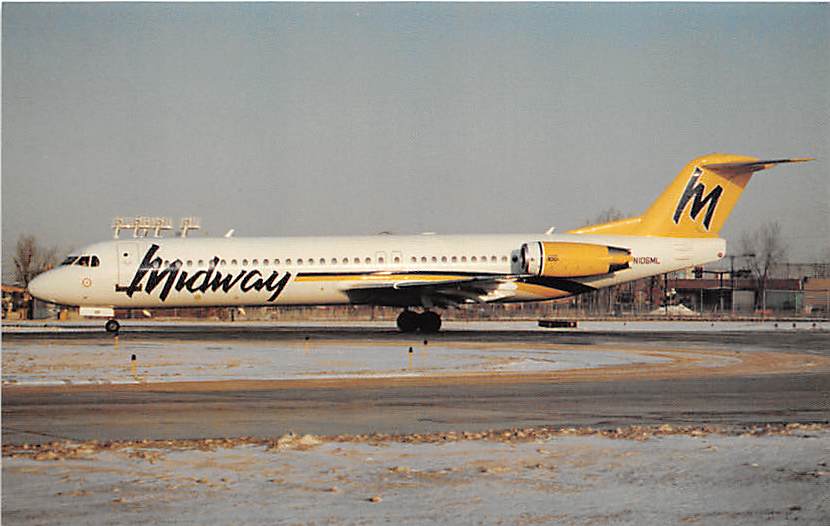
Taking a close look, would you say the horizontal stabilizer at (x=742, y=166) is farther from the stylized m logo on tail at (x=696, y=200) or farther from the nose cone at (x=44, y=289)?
the nose cone at (x=44, y=289)

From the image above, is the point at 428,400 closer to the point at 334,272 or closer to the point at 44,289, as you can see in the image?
the point at 334,272

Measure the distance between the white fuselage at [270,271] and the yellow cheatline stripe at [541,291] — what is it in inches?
1.5

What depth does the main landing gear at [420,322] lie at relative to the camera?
37.3 m

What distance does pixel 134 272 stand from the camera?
35969 millimetres

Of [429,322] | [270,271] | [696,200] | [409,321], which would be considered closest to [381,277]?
[409,321]

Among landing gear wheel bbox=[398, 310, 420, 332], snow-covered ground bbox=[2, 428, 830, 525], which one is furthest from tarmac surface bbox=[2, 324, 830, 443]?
landing gear wheel bbox=[398, 310, 420, 332]

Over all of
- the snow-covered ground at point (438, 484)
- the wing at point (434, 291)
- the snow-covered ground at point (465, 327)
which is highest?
the wing at point (434, 291)

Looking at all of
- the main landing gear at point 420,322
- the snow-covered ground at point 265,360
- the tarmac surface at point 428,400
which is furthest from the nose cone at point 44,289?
the main landing gear at point 420,322

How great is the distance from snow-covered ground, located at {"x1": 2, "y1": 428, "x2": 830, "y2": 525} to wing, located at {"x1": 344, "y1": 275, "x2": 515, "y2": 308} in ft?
77.3

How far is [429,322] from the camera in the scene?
3731 centimetres

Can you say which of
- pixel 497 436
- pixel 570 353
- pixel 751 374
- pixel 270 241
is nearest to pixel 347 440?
pixel 497 436

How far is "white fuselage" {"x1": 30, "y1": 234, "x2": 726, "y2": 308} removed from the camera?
118ft

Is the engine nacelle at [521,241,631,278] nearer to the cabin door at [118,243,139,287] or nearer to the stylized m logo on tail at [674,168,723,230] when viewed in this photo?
the stylized m logo on tail at [674,168,723,230]

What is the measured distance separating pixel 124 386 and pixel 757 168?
2828 cm
